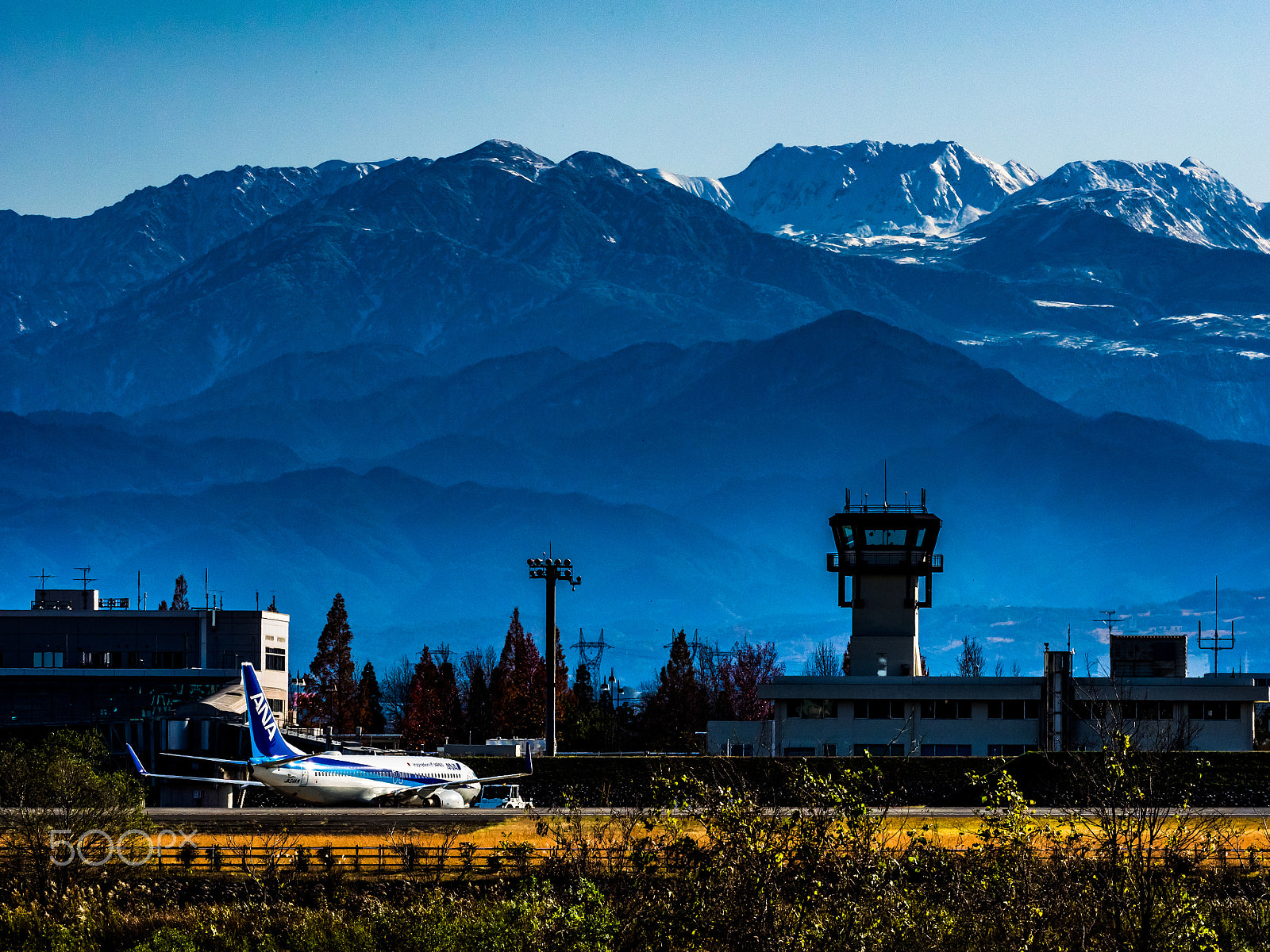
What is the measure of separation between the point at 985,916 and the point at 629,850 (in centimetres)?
1919

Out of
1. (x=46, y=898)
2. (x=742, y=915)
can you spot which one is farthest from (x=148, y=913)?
(x=742, y=915)

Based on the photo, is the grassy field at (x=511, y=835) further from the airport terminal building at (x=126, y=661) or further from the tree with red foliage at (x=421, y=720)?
the tree with red foliage at (x=421, y=720)

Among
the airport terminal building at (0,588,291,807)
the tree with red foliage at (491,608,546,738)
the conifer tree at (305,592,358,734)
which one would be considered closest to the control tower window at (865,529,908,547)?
the tree with red foliage at (491,608,546,738)

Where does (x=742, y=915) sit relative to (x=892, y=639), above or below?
below

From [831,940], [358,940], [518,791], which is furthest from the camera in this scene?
[518,791]

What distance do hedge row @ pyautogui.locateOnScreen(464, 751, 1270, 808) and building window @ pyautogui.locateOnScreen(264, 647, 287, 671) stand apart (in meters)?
56.9

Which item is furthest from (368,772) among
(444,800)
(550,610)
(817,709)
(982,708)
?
(982,708)

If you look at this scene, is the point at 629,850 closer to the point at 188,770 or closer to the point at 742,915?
the point at 742,915

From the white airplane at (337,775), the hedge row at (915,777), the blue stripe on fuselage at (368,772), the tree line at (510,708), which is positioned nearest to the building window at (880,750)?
the hedge row at (915,777)

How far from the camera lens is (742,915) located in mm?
47562

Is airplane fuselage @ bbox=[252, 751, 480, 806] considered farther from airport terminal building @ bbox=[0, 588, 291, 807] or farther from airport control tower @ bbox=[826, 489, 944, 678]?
airport control tower @ bbox=[826, 489, 944, 678]

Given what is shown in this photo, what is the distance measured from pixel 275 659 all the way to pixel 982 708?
6926 centimetres

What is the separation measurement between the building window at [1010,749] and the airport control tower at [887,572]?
12.7m

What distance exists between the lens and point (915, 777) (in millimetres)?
98000
